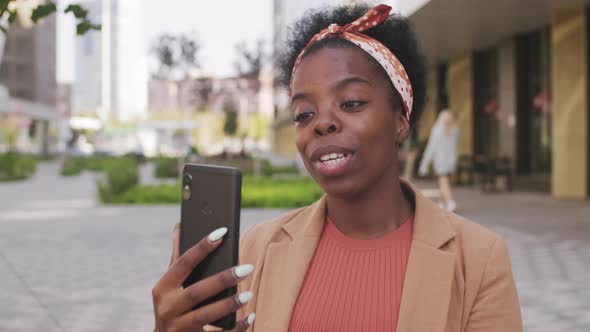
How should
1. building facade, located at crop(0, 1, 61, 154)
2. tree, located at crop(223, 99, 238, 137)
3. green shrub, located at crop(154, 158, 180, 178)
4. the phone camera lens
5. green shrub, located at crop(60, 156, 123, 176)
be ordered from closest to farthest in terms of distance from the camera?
the phone camera lens, green shrub, located at crop(154, 158, 180, 178), green shrub, located at crop(60, 156, 123, 176), tree, located at crop(223, 99, 238, 137), building facade, located at crop(0, 1, 61, 154)

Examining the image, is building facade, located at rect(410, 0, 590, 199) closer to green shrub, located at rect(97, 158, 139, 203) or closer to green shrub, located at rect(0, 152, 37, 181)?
green shrub, located at rect(97, 158, 139, 203)

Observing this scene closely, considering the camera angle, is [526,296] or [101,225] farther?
[101,225]

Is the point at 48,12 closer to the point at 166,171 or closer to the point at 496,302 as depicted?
the point at 496,302

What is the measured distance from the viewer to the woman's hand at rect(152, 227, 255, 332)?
1.45 meters

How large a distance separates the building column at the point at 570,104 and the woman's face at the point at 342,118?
1590 centimetres

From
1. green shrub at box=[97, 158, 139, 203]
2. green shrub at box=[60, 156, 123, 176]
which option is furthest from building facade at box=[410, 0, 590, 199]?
green shrub at box=[60, 156, 123, 176]

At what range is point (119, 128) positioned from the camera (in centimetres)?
12150

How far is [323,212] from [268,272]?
228 millimetres

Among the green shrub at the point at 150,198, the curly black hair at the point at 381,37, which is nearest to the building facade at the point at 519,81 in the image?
the green shrub at the point at 150,198

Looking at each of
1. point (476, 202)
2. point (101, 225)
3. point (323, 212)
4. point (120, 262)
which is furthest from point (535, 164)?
point (323, 212)

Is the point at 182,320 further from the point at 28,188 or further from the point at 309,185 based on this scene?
the point at 28,188

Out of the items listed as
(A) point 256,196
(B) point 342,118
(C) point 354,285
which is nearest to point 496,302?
(C) point 354,285

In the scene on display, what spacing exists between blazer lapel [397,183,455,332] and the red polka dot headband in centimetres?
37

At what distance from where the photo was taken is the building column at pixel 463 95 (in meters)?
24.2
